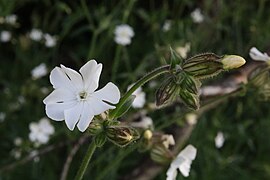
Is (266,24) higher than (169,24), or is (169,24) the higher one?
(169,24)

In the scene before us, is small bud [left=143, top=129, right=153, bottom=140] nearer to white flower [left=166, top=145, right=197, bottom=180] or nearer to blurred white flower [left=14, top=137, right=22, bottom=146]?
white flower [left=166, top=145, right=197, bottom=180]

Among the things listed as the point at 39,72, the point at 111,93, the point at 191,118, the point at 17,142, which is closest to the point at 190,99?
the point at 111,93

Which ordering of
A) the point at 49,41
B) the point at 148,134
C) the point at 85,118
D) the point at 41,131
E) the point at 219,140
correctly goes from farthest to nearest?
the point at 49,41
the point at 219,140
the point at 41,131
the point at 148,134
the point at 85,118

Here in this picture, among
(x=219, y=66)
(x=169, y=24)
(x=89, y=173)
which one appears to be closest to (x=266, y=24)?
(x=169, y=24)

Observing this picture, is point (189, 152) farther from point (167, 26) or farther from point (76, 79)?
point (167, 26)

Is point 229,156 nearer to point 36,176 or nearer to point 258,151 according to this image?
point 258,151

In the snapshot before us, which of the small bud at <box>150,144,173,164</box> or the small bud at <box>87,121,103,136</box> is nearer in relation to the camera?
the small bud at <box>87,121,103,136</box>

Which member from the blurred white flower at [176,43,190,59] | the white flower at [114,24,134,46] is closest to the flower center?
the blurred white flower at [176,43,190,59]
